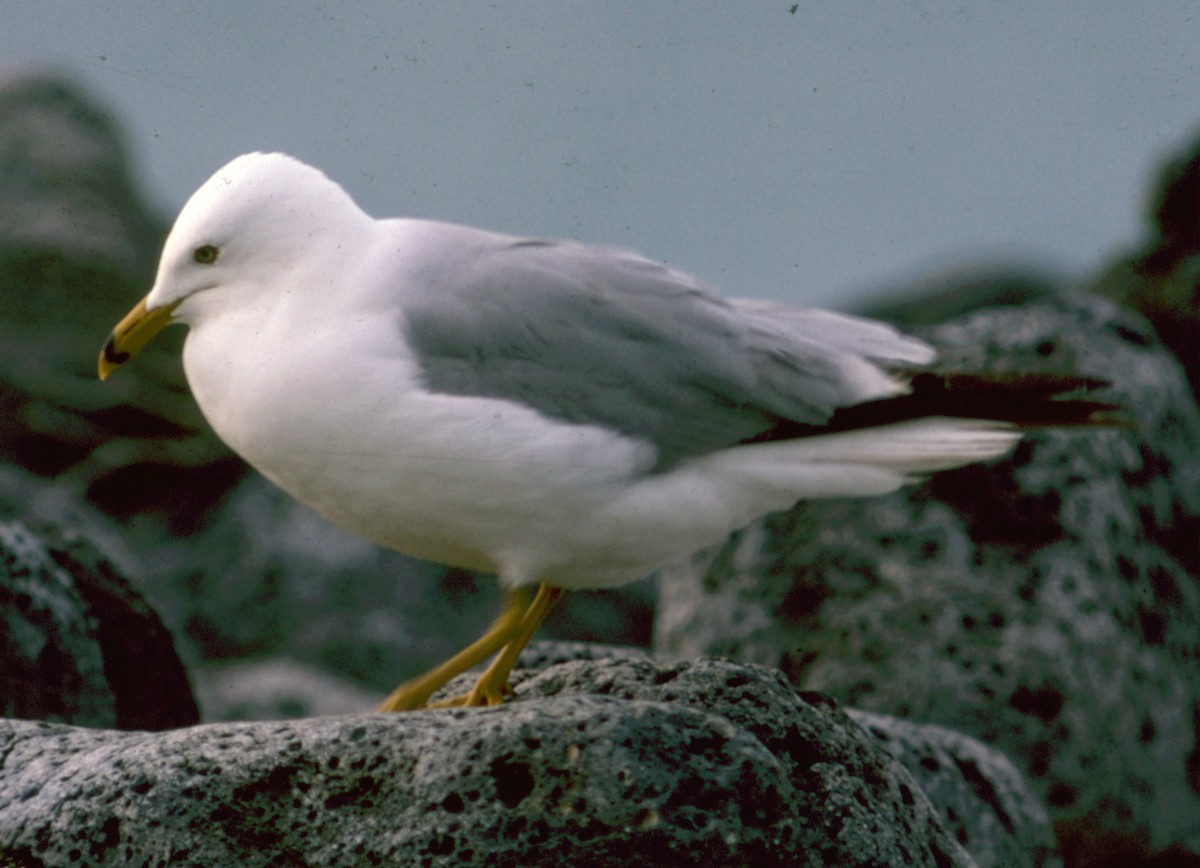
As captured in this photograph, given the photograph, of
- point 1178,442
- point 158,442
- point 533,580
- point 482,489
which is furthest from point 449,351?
point 158,442

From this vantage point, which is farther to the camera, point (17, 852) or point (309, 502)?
point (309, 502)

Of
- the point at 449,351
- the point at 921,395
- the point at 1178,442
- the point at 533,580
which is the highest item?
the point at 449,351

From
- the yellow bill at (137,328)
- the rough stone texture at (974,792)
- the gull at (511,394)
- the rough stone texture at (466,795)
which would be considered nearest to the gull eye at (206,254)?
the gull at (511,394)

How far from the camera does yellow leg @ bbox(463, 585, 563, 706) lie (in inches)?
172

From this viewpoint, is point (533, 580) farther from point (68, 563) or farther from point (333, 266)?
point (68, 563)

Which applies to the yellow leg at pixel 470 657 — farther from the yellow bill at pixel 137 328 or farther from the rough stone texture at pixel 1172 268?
the rough stone texture at pixel 1172 268

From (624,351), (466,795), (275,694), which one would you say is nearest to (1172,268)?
(275,694)

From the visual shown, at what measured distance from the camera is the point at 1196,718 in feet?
22.9

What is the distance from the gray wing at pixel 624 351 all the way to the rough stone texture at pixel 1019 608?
6.29 feet

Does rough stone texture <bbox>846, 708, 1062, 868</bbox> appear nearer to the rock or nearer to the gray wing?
the gray wing

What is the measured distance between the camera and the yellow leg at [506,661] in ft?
14.3

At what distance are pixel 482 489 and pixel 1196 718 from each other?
4.32 metres

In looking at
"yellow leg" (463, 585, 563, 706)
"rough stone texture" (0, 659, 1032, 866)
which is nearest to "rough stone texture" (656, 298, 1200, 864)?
"yellow leg" (463, 585, 563, 706)

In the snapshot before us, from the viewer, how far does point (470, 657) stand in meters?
4.44
